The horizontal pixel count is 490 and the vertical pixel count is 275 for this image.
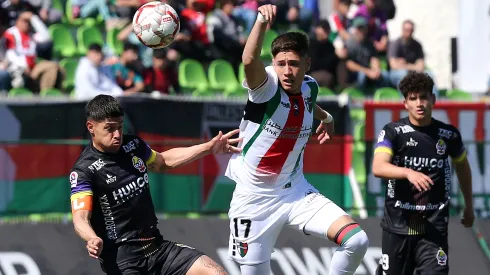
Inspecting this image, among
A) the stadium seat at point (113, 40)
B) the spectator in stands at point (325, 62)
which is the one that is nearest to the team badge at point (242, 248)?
the spectator in stands at point (325, 62)

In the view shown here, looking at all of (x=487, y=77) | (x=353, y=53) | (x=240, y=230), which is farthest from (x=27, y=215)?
(x=487, y=77)

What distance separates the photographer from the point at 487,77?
17906 millimetres

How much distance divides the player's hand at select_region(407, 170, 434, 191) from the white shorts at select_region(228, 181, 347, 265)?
659 millimetres

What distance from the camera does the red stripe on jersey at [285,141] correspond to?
859cm

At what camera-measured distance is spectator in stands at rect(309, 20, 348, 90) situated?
16031mm

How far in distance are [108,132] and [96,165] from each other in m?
0.28

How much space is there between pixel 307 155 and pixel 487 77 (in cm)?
625

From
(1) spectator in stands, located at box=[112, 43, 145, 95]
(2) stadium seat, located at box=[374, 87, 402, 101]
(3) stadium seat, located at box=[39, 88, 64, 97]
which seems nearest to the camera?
(3) stadium seat, located at box=[39, 88, 64, 97]

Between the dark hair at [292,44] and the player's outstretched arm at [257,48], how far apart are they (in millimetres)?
330

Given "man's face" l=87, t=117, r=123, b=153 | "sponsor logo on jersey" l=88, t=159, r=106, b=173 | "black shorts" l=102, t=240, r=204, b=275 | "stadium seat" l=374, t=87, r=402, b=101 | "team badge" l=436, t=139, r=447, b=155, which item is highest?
"man's face" l=87, t=117, r=123, b=153

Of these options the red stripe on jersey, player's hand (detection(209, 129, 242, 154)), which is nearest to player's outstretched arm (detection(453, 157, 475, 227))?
the red stripe on jersey

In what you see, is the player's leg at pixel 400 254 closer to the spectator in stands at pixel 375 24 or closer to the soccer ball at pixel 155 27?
the soccer ball at pixel 155 27

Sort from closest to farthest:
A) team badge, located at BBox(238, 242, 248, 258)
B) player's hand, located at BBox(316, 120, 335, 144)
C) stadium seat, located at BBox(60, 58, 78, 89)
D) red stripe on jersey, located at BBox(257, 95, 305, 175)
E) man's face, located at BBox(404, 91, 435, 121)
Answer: red stripe on jersey, located at BBox(257, 95, 305, 175)
team badge, located at BBox(238, 242, 248, 258)
player's hand, located at BBox(316, 120, 335, 144)
man's face, located at BBox(404, 91, 435, 121)
stadium seat, located at BBox(60, 58, 78, 89)

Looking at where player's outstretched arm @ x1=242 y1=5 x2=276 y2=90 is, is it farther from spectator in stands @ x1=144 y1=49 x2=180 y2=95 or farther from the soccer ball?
spectator in stands @ x1=144 y1=49 x2=180 y2=95
